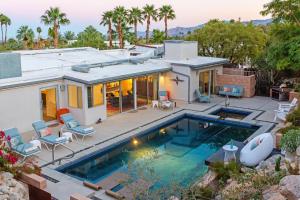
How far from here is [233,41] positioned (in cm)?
2764

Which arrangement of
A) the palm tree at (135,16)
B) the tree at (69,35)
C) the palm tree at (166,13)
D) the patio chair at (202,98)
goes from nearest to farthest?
the patio chair at (202,98), the palm tree at (166,13), the palm tree at (135,16), the tree at (69,35)

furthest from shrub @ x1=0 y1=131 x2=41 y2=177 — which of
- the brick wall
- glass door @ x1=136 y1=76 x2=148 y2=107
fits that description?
the brick wall

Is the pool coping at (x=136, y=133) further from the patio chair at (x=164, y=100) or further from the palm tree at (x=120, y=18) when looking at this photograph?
the palm tree at (x=120, y=18)

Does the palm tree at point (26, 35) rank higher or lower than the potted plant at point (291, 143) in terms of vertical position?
higher

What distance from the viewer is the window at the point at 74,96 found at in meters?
17.6

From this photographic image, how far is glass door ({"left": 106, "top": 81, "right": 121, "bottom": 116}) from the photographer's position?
66.2ft

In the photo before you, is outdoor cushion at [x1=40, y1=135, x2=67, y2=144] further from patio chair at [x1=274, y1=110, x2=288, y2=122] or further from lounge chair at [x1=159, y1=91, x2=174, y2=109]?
patio chair at [x1=274, y1=110, x2=288, y2=122]

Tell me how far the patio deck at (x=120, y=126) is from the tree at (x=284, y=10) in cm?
560

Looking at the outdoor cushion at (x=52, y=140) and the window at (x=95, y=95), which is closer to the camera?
the outdoor cushion at (x=52, y=140)

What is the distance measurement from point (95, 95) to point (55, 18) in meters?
30.7

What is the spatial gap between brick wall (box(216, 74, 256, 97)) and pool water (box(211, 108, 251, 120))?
3.88 metres

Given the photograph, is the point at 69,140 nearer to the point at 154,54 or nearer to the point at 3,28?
the point at 154,54

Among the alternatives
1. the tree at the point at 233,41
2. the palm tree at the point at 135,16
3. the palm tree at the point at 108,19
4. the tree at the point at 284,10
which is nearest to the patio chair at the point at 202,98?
the tree at the point at 284,10

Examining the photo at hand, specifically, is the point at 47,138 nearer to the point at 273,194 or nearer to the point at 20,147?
the point at 20,147
